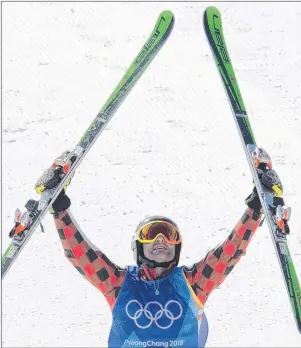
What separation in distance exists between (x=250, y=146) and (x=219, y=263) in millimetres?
1411

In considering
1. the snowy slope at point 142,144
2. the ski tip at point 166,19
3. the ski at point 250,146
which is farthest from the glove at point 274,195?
the snowy slope at point 142,144

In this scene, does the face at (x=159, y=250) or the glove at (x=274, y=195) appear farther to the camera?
the glove at (x=274, y=195)

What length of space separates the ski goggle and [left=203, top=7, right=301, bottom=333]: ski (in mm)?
702

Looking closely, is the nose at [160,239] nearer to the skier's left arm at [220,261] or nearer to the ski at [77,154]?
the skier's left arm at [220,261]

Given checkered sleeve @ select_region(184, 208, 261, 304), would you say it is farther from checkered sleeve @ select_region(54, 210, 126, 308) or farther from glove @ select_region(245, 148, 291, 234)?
checkered sleeve @ select_region(54, 210, 126, 308)

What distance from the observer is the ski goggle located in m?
5.35

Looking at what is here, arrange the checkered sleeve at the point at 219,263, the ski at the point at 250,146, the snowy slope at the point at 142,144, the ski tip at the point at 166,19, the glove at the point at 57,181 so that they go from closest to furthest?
the checkered sleeve at the point at 219,263 < the glove at the point at 57,181 < the ski at the point at 250,146 < the ski tip at the point at 166,19 < the snowy slope at the point at 142,144

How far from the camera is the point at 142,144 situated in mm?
15469

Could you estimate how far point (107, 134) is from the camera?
16.0 metres

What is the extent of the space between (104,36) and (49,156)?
557 centimetres

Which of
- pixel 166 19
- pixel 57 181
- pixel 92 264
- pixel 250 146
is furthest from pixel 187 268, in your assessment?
pixel 166 19

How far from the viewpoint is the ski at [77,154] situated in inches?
242

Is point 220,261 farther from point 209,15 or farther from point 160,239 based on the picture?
point 209,15

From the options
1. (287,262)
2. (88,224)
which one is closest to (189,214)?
(88,224)
